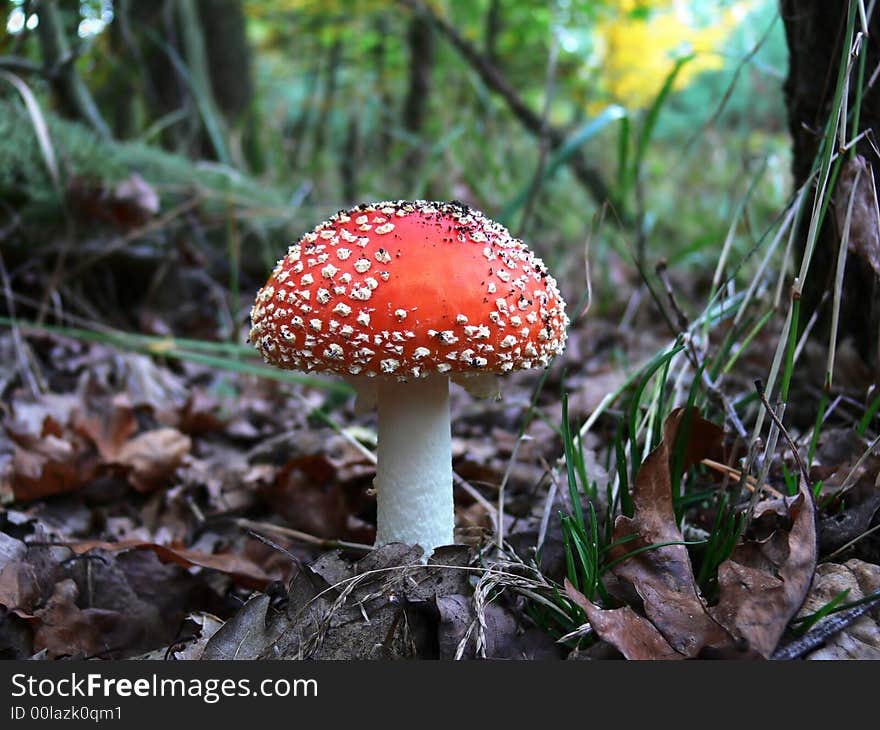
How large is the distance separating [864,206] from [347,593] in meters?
2.00

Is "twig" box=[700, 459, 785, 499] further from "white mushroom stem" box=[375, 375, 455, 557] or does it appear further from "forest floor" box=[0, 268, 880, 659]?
"white mushroom stem" box=[375, 375, 455, 557]

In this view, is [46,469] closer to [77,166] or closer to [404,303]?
[404,303]

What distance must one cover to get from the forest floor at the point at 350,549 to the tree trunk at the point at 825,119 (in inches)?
15.6

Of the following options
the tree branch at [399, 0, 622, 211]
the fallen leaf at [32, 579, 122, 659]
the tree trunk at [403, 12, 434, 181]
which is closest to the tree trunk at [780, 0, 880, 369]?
the fallen leaf at [32, 579, 122, 659]

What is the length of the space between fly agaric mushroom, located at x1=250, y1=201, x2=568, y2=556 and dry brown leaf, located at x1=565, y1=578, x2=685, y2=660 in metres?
0.72

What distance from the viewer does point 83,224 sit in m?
4.64

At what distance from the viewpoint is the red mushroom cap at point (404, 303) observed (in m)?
1.99

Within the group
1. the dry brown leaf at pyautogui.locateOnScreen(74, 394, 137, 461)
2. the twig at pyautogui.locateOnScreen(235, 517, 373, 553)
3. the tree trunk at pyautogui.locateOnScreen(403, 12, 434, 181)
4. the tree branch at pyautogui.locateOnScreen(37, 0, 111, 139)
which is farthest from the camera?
the tree trunk at pyautogui.locateOnScreen(403, 12, 434, 181)

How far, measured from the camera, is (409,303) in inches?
78.4

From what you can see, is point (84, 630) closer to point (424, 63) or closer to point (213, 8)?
point (213, 8)

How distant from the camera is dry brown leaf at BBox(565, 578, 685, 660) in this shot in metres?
1.71

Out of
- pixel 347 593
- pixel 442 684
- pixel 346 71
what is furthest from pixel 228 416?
pixel 346 71

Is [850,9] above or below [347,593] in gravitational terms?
above

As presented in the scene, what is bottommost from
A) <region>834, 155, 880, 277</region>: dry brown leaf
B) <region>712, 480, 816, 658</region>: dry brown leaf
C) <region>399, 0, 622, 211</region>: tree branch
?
<region>712, 480, 816, 658</region>: dry brown leaf
